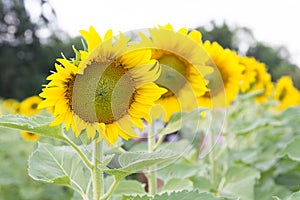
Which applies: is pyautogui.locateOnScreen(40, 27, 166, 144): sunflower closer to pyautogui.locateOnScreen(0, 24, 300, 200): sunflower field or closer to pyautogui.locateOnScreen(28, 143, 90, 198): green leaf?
pyautogui.locateOnScreen(0, 24, 300, 200): sunflower field

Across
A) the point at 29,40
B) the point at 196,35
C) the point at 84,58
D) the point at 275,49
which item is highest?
the point at 275,49

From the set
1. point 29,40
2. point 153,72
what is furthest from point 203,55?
point 29,40

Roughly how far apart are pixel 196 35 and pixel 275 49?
500 inches

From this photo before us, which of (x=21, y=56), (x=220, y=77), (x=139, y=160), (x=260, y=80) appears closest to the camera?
(x=139, y=160)

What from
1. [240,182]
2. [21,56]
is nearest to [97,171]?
[240,182]

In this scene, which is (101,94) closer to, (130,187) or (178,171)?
(130,187)

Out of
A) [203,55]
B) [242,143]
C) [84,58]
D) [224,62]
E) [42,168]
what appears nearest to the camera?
[84,58]

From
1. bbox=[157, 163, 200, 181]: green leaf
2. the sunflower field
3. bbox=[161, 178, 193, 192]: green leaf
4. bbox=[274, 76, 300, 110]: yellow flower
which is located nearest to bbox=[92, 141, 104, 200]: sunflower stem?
the sunflower field

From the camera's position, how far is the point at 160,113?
81cm

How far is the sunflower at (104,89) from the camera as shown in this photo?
0.56 m

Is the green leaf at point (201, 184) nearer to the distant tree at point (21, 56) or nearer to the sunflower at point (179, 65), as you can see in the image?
the sunflower at point (179, 65)

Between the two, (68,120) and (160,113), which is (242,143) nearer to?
(160,113)

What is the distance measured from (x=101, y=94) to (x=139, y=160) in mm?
86

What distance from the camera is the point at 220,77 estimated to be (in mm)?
1001
